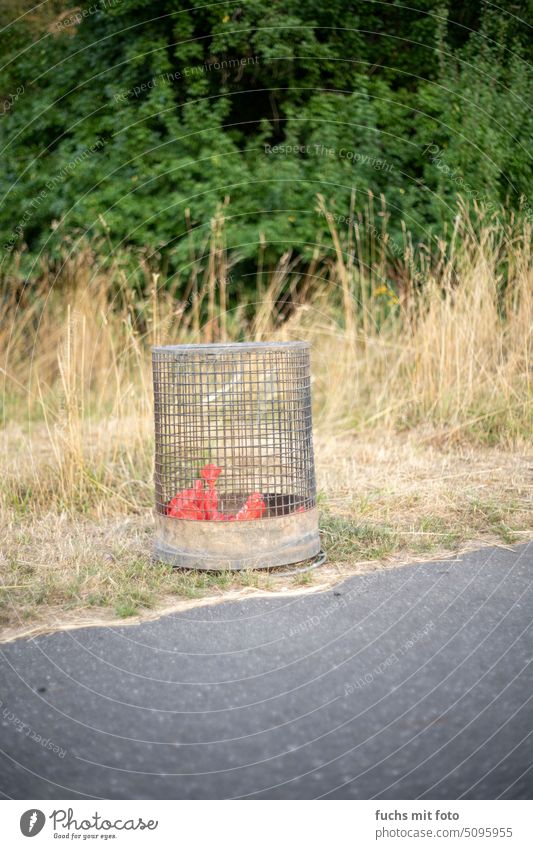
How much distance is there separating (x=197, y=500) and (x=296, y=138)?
5.38 metres

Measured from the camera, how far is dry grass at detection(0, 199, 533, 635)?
3229 mm

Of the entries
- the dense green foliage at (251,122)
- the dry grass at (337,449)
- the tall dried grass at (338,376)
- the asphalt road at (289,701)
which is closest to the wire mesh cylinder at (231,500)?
the dry grass at (337,449)

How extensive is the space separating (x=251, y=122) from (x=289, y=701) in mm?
6372

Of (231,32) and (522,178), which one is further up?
(231,32)

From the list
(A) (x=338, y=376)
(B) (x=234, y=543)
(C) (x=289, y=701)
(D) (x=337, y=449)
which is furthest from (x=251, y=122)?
(C) (x=289, y=701)

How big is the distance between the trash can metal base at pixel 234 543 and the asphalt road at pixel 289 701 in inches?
9.0

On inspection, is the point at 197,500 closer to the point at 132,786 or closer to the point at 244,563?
the point at 244,563

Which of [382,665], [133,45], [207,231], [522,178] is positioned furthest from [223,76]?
[382,665]

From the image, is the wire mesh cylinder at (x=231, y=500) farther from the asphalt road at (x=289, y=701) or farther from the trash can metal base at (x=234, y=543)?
the asphalt road at (x=289, y=701)

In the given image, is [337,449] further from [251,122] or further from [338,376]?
[251,122]

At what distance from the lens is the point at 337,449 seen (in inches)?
201

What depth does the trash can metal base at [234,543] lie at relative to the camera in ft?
10.3

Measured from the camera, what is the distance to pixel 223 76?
27.3 ft

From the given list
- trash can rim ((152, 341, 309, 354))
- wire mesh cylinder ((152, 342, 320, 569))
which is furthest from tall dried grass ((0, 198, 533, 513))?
trash can rim ((152, 341, 309, 354))
